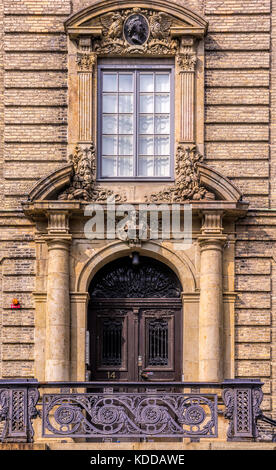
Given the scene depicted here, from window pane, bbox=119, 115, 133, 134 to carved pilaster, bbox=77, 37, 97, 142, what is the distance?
578mm

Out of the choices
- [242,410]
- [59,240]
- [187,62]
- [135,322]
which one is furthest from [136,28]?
[242,410]

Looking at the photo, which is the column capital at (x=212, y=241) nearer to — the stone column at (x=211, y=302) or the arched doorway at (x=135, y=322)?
the stone column at (x=211, y=302)

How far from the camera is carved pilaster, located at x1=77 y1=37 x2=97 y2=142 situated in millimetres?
19734

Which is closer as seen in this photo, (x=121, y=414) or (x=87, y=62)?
(x=121, y=414)

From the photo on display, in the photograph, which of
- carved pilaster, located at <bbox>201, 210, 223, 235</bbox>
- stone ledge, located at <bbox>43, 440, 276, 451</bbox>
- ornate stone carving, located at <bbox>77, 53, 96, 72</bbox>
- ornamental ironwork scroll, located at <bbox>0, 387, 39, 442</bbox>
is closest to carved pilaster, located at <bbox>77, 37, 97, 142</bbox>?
ornate stone carving, located at <bbox>77, 53, 96, 72</bbox>

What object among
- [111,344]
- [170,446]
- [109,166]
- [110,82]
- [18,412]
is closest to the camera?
[170,446]

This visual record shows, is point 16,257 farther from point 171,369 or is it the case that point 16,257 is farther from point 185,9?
point 185,9

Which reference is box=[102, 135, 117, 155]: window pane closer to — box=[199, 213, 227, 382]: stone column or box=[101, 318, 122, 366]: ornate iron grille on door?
box=[199, 213, 227, 382]: stone column

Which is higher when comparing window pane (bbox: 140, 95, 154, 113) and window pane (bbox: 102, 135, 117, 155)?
window pane (bbox: 140, 95, 154, 113)

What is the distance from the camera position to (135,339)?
1970 centimetres

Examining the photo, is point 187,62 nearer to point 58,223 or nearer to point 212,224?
point 212,224

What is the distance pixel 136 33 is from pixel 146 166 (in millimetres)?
2234

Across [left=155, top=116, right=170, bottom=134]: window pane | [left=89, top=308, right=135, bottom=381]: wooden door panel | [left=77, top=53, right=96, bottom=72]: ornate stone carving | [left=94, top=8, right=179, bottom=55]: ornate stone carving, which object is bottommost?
[left=89, top=308, right=135, bottom=381]: wooden door panel

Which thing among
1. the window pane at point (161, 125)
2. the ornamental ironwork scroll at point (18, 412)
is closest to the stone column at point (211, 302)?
the window pane at point (161, 125)
